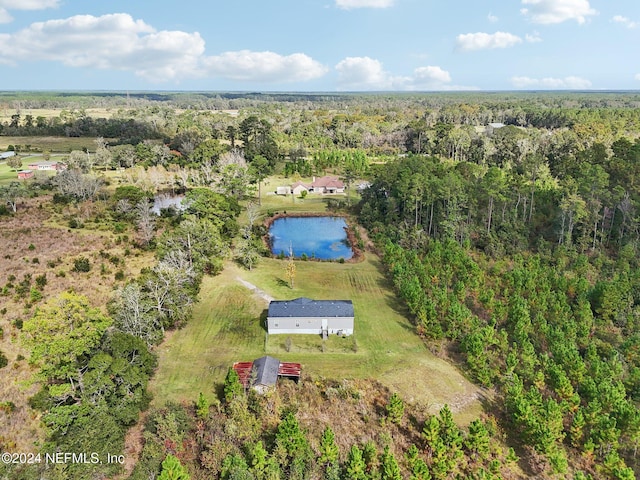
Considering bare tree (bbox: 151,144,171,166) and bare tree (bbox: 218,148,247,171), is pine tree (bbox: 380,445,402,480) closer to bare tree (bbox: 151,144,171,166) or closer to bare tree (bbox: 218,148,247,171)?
bare tree (bbox: 218,148,247,171)

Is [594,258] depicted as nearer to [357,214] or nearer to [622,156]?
[622,156]

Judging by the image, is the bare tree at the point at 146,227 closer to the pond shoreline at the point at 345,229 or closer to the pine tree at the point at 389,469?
the pond shoreline at the point at 345,229

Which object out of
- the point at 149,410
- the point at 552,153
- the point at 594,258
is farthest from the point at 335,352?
the point at 552,153

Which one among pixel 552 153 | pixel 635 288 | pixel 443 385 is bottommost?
pixel 443 385

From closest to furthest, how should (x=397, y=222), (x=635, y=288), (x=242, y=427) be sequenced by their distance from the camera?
(x=242, y=427)
(x=635, y=288)
(x=397, y=222)

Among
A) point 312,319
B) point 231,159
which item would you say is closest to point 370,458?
point 312,319

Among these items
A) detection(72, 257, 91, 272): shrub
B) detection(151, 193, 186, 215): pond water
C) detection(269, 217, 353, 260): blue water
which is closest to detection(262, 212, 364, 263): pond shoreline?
detection(269, 217, 353, 260): blue water
